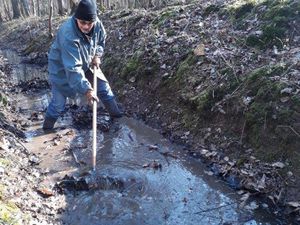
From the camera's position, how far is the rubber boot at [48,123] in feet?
24.4

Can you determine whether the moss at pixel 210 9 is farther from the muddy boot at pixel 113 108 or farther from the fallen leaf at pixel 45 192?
the fallen leaf at pixel 45 192

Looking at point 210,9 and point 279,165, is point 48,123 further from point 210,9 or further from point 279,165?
point 210,9

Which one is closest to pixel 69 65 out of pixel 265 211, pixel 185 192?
pixel 185 192

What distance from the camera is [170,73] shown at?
8.11 m

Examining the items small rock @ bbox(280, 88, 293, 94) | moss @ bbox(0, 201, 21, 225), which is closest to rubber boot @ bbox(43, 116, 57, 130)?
moss @ bbox(0, 201, 21, 225)

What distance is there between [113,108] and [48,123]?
1.33 metres

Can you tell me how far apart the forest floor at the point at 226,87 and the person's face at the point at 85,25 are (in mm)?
2118

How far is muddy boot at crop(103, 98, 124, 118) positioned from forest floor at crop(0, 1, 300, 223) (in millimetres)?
463

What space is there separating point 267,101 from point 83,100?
5.11m

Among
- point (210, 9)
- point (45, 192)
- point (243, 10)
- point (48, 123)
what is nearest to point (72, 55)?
point (48, 123)

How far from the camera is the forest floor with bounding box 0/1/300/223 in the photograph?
524 cm

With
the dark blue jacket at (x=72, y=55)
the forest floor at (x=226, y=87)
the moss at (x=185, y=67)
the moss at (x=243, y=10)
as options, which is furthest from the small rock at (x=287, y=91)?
the moss at (x=243, y=10)

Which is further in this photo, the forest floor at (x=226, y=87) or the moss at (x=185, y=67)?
the moss at (x=185, y=67)

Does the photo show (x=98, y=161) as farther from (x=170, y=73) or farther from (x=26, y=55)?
(x=26, y=55)
